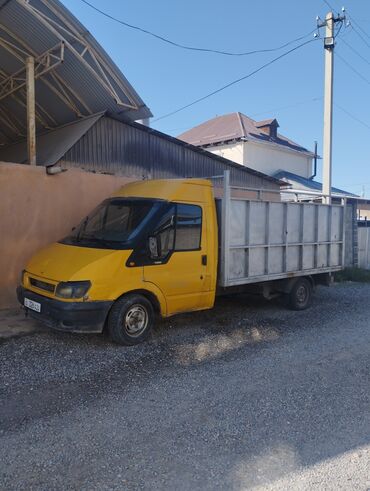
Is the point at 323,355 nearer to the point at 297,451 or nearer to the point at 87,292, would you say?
the point at 297,451

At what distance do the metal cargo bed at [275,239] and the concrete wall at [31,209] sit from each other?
10.6 ft

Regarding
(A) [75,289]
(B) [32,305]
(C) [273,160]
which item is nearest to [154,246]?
(A) [75,289]

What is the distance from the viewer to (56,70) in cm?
1028

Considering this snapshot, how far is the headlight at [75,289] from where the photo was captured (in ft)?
16.6

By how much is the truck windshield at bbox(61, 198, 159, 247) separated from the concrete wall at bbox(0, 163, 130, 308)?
1.78 metres

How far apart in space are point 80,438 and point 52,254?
122 inches

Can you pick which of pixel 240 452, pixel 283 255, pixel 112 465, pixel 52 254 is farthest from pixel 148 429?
pixel 283 255

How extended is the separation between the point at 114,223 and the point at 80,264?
993 millimetres

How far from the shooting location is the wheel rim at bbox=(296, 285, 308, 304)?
8055mm

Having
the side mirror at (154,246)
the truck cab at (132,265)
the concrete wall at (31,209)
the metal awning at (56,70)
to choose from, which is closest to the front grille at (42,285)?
the truck cab at (132,265)

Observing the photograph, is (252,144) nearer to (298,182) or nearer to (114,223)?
(298,182)

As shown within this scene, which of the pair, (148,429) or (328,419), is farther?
(328,419)

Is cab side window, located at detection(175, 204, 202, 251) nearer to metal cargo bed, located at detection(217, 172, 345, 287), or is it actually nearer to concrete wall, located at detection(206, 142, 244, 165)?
metal cargo bed, located at detection(217, 172, 345, 287)

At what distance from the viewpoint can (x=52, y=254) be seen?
19.3 ft
